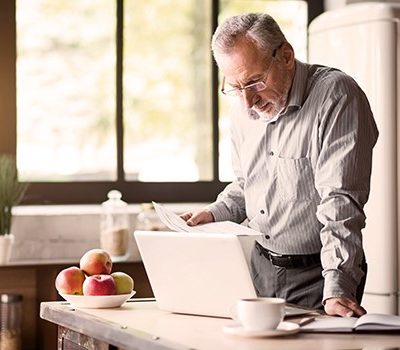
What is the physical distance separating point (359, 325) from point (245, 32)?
102 centimetres

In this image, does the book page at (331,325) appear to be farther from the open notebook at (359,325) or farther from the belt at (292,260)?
the belt at (292,260)

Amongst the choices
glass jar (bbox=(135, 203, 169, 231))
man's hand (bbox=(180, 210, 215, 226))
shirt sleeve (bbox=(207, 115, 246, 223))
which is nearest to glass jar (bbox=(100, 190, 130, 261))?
glass jar (bbox=(135, 203, 169, 231))

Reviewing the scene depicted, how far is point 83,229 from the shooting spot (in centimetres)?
494

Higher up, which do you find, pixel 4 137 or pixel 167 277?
pixel 4 137

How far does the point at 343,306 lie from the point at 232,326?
358mm

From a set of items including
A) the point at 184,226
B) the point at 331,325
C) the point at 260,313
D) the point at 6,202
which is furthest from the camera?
the point at 6,202

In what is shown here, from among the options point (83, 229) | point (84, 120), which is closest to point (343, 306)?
point (83, 229)

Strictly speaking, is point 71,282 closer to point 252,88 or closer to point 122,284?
point 122,284

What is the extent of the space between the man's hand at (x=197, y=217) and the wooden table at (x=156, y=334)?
0.93 ft

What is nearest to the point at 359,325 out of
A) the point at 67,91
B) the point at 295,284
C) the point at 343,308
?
the point at 343,308

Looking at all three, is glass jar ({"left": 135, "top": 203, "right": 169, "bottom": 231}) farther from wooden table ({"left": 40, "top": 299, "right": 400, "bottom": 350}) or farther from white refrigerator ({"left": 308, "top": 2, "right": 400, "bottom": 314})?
wooden table ({"left": 40, "top": 299, "right": 400, "bottom": 350})

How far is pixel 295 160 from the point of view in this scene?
3.16 m

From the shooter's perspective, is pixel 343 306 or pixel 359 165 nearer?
pixel 343 306

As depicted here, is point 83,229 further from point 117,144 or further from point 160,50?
point 160,50
